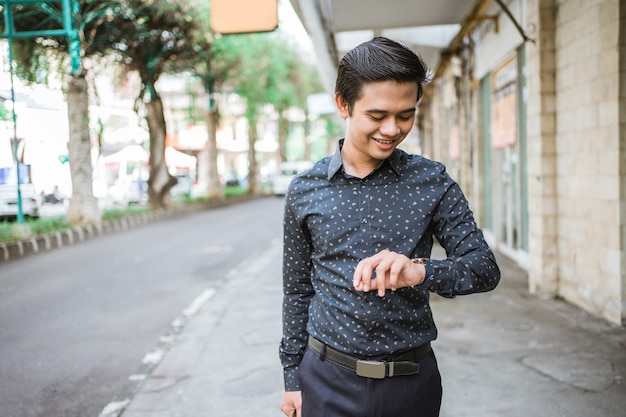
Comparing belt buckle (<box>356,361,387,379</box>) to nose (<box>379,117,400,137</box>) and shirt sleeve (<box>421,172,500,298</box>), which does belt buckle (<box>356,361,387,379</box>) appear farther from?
nose (<box>379,117,400,137</box>)

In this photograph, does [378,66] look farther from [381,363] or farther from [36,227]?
[36,227]

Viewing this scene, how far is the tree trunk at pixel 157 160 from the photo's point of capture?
23.4 m

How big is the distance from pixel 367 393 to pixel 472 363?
3302mm

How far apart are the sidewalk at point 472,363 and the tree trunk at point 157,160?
16971 millimetres

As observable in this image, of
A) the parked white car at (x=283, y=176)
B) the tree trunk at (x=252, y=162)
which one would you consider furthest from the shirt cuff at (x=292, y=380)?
the parked white car at (x=283, y=176)

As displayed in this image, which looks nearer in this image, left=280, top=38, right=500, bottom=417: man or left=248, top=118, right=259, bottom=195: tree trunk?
left=280, top=38, right=500, bottom=417: man

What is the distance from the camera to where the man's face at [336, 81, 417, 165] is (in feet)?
5.94

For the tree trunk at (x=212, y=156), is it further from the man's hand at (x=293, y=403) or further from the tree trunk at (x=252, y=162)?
the man's hand at (x=293, y=403)

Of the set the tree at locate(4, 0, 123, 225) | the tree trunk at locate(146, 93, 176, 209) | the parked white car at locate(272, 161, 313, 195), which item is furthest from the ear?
the parked white car at locate(272, 161, 313, 195)

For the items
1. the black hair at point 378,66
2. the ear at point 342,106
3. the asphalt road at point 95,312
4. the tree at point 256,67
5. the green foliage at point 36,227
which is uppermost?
the tree at point 256,67

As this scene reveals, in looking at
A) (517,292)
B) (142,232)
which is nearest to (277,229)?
(142,232)

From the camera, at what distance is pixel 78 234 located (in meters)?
16.2

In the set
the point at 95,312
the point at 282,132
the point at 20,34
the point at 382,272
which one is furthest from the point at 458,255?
the point at 282,132

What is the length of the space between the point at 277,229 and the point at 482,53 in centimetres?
740
